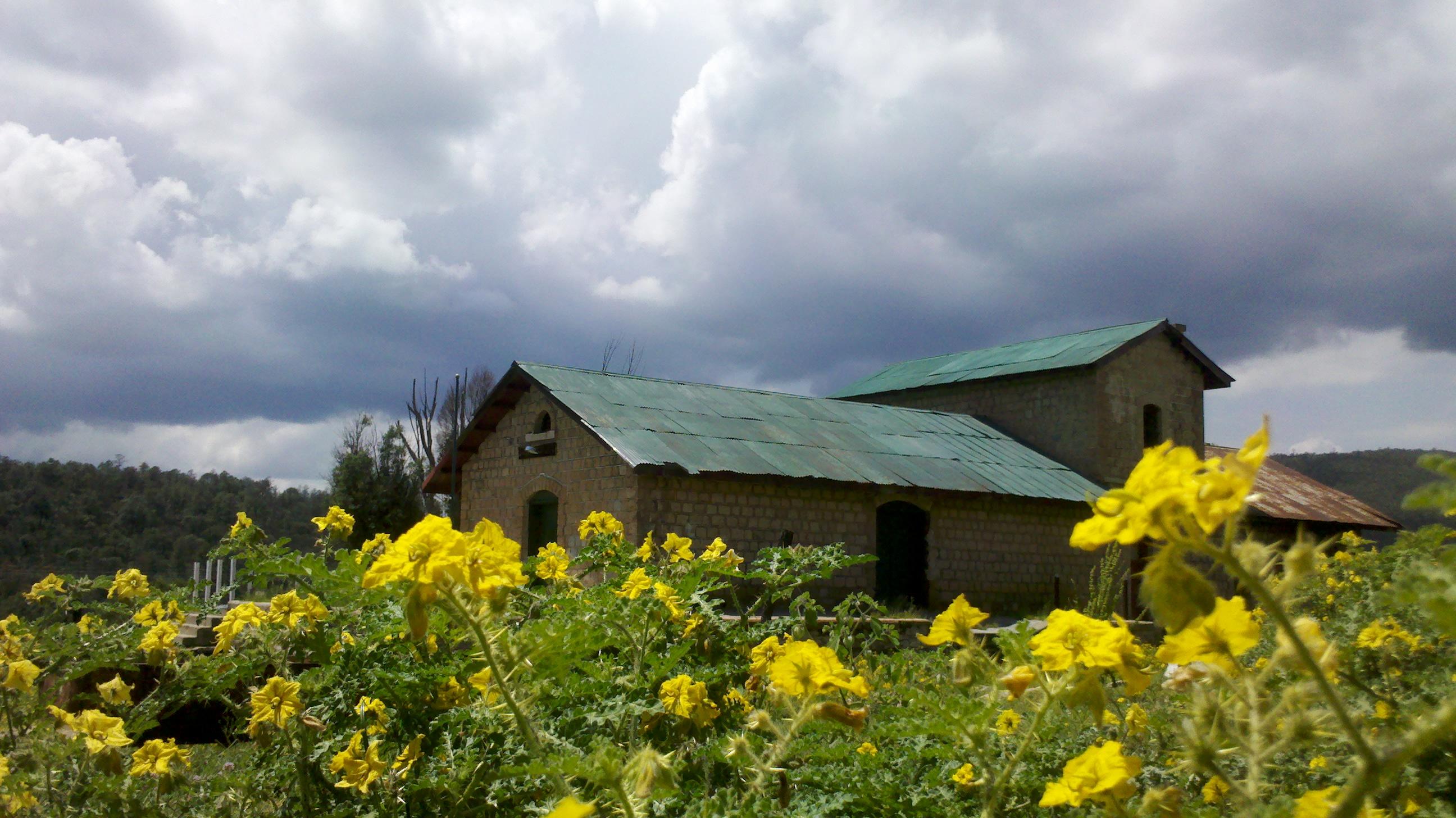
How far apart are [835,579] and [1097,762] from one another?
528 inches

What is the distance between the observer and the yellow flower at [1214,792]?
6.19ft

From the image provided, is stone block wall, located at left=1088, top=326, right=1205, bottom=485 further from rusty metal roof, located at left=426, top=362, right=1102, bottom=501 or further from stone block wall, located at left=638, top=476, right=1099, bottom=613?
stone block wall, located at left=638, top=476, right=1099, bottom=613

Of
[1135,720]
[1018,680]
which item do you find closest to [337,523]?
[1135,720]

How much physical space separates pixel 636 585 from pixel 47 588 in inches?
107

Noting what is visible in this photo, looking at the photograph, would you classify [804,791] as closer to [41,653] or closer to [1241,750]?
[1241,750]

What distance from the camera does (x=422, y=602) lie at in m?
1.36

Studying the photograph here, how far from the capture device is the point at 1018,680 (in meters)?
1.45

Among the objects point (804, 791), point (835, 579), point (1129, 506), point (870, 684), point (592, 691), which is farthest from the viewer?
point (835, 579)

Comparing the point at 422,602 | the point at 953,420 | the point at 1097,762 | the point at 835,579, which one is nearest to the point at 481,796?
the point at 422,602

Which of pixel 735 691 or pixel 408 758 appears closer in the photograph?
pixel 408 758

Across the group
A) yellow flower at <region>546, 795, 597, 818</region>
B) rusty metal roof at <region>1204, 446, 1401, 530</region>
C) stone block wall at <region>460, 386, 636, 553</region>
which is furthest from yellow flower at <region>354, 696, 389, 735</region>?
rusty metal roof at <region>1204, 446, 1401, 530</region>

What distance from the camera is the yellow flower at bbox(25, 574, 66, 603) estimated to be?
3.98m

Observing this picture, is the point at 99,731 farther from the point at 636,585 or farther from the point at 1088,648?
the point at 1088,648

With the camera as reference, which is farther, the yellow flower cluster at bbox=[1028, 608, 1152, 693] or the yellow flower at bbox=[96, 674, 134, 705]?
the yellow flower at bbox=[96, 674, 134, 705]
